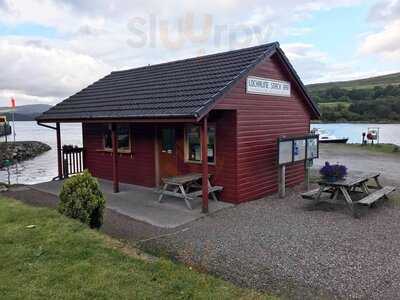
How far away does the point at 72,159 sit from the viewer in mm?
13289

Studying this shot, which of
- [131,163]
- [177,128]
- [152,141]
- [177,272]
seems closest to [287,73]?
[177,128]

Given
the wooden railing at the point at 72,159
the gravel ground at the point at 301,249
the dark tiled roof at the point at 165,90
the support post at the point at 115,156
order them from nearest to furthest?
the gravel ground at the point at 301,249, the dark tiled roof at the point at 165,90, the support post at the point at 115,156, the wooden railing at the point at 72,159

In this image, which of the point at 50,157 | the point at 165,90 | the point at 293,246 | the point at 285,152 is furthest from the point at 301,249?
the point at 50,157

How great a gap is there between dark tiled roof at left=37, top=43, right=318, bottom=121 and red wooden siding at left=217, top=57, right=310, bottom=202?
417mm

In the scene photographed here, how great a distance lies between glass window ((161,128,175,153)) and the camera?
1024 centimetres

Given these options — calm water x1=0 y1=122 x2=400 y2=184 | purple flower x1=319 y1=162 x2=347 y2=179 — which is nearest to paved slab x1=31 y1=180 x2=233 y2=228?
purple flower x1=319 y1=162 x2=347 y2=179

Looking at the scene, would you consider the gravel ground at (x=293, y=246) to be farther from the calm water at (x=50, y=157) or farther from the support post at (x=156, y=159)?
the calm water at (x=50, y=157)

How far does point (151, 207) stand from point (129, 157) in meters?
3.54

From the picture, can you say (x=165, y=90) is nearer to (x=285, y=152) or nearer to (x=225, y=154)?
(x=225, y=154)

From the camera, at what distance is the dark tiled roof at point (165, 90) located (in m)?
8.14

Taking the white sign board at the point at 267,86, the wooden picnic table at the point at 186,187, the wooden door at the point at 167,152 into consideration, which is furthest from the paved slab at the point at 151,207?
the white sign board at the point at 267,86

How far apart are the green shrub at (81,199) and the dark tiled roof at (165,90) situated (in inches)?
95.7

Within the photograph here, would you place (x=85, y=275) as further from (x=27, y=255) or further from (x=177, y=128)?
(x=177, y=128)

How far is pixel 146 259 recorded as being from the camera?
4.79m
